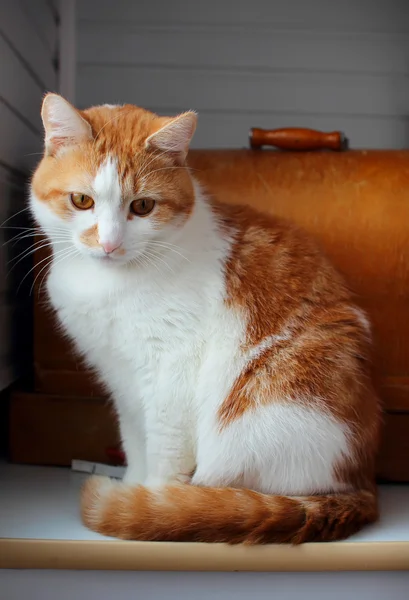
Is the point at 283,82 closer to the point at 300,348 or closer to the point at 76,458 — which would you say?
the point at 300,348

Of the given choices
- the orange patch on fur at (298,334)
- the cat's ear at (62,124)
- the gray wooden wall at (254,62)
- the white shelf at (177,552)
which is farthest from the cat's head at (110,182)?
the gray wooden wall at (254,62)

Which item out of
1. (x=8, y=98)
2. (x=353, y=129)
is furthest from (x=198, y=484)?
(x=353, y=129)

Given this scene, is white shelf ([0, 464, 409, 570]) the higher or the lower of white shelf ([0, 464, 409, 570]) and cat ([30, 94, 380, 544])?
the lower

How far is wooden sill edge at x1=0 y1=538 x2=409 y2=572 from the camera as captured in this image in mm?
1100

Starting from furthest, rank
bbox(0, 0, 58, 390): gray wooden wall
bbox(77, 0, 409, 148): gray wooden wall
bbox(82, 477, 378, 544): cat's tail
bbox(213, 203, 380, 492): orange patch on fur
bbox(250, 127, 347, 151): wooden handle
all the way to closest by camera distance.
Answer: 1. bbox(77, 0, 409, 148): gray wooden wall
2. bbox(250, 127, 347, 151): wooden handle
3. bbox(0, 0, 58, 390): gray wooden wall
4. bbox(213, 203, 380, 492): orange patch on fur
5. bbox(82, 477, 378, 544): cat's tail

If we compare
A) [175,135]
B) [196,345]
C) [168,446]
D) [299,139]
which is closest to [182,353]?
[196,345]

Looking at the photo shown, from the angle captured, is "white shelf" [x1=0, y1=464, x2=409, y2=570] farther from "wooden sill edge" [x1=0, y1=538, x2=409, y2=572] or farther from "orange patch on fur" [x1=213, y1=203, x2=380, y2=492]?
"orange patch on fur" [x1=213, y1=203, x2=380, y2=492]

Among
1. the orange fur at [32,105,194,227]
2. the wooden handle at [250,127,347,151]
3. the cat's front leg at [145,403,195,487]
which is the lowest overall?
the cat's front leg at [145,403,195,487]

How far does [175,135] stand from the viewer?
120 cm

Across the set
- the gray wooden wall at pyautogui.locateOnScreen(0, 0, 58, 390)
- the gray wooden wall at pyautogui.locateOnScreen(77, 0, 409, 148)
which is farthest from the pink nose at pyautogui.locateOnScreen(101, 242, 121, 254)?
the gray wooden wall at pyautogui.locateOnScreen(77, 0, 409, 148)

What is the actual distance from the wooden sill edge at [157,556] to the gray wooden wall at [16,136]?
1.66 ft

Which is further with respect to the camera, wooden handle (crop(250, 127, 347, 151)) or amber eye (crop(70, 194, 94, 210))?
wooden handle (crop(250, 127, 347, 151))

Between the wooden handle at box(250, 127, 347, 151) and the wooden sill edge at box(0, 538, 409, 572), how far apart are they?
95 cm

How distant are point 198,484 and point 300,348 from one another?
328 millimetres
